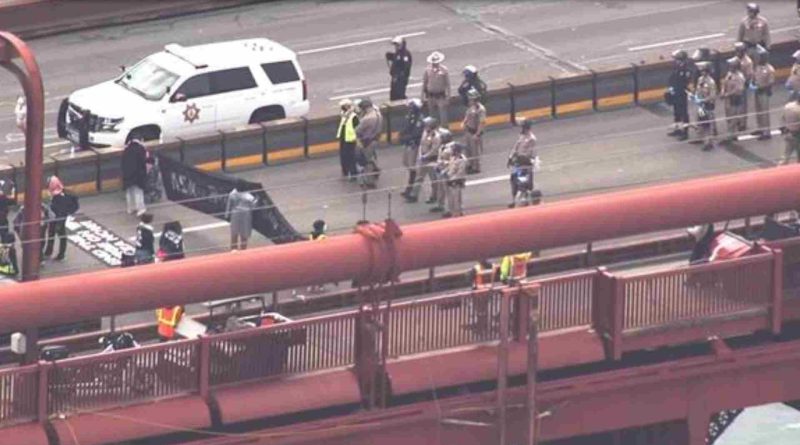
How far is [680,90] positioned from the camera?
55.9 metres

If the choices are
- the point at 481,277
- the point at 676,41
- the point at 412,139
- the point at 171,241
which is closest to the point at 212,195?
the point at 171,241

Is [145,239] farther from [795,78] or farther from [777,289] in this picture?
[795,78]

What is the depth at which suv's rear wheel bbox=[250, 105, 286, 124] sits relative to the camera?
56.1 m

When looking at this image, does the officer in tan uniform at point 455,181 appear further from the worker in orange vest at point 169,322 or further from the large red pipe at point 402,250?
the large red pipe at point 402,250

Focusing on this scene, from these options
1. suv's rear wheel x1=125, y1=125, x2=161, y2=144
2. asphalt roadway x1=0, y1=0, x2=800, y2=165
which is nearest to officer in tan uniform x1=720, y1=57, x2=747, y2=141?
asphalt roadway x1=0, y1=0, x2=800, y2=165

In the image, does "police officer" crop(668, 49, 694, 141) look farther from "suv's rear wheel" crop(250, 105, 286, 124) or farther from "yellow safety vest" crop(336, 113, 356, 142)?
"suv's rear wheel" crop(250, 105, 286, 124)

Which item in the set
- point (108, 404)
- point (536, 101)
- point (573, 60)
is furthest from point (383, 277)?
point (573, 60)

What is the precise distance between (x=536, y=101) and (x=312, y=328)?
68.8ft

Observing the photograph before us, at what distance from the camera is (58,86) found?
6028 centimetres

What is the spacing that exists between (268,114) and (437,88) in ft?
10.3

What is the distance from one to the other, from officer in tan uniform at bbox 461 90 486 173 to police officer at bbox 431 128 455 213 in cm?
97

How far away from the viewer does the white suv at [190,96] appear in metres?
54.8

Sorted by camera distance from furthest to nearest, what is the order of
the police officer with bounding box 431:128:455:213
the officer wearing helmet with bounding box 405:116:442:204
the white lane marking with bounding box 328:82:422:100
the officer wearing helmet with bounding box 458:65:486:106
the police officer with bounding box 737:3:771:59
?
the white lane marking with bounding box 328:82:422:100 → the police officer with bounding box 737:3:771:59 → the officer wearing helmet with bounding box 458:65:486:106 → the officer wearing helmet with bounding box 405:116:442:204 → the police officer with bounding box 431:128:455:213

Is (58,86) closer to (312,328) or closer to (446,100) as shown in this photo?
(446,100)
